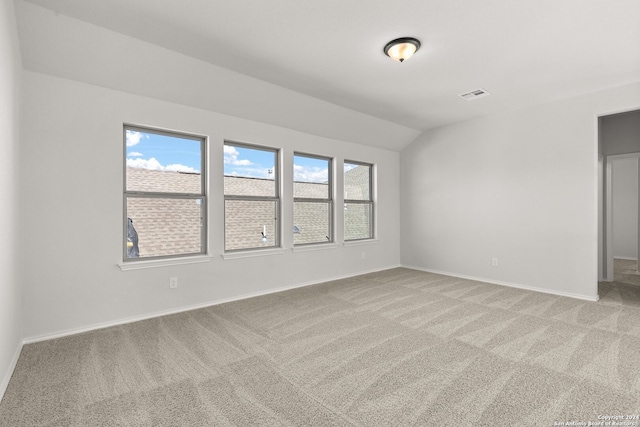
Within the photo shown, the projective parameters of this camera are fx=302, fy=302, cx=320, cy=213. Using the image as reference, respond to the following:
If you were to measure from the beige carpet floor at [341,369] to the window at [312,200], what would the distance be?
4.93 feet

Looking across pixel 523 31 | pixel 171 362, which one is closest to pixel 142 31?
pixel 171 362

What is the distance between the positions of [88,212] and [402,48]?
3408 mm

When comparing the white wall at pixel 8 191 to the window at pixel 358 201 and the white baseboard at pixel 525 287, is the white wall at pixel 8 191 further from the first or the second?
the white baseboard at pixel 525 287

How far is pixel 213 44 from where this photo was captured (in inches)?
110

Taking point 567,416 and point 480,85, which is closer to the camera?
point 567,416

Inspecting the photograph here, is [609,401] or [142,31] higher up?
[142,31]

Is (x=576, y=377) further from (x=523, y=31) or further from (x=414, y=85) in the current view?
(x=414, y=85)

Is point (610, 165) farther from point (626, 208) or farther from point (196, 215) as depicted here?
point (196, 215)

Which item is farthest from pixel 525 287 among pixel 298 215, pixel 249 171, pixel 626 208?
pixel 626 208

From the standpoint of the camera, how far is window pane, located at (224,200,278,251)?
13.3 feet

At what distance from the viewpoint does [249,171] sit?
4277mm

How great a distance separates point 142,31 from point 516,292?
536 centimetres

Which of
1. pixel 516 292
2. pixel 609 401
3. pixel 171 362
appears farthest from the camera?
pixel 516 292

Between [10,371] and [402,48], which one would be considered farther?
[402,48]
